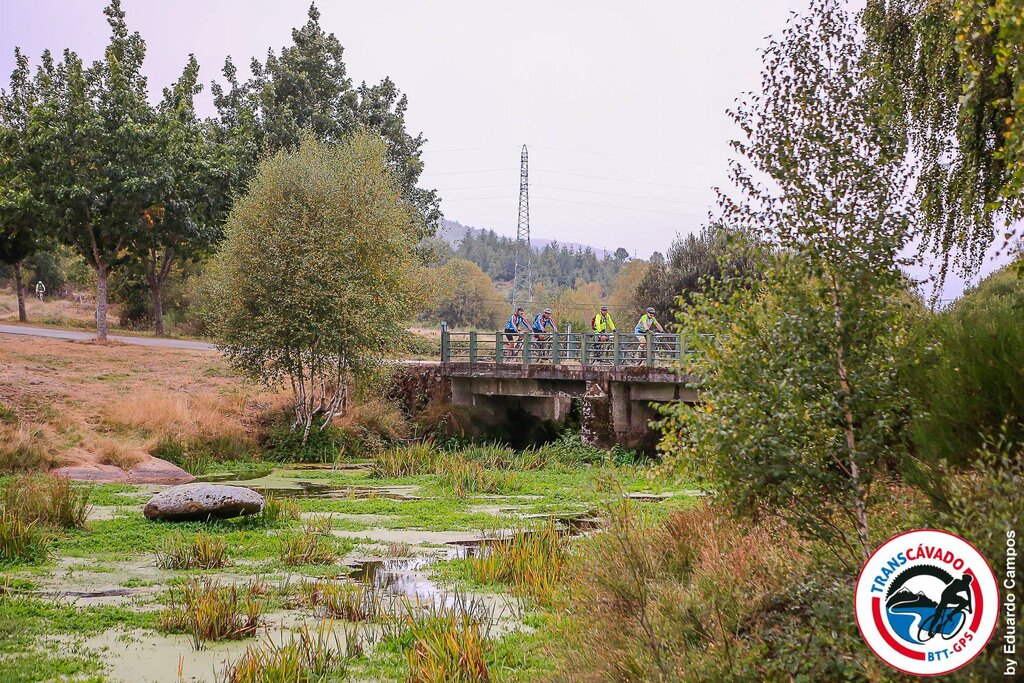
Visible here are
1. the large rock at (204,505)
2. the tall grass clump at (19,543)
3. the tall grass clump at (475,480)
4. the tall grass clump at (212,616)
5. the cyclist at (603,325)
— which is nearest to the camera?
the tall grass clump at (212,616)

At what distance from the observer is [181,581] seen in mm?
11461

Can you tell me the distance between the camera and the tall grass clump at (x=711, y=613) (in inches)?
248

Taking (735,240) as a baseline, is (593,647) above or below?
below

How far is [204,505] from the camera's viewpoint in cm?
1546

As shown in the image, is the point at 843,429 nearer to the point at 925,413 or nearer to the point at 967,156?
the point at 925,413

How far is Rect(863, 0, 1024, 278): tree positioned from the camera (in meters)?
9.68

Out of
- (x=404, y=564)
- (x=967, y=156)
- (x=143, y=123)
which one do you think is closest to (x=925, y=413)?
(x=967, y=156)

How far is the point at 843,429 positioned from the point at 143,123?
130ft

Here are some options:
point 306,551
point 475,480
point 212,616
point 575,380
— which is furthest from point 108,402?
point 212,616

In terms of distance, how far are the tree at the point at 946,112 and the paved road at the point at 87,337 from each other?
32.8 meters

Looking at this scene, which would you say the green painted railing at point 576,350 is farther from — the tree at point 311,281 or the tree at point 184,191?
the tree at point 184,191

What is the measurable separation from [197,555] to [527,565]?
4.41 meters

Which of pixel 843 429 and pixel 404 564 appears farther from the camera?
pixel 404 564

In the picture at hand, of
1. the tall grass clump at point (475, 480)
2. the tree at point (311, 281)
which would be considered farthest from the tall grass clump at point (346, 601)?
the tree at point (311, 281)
